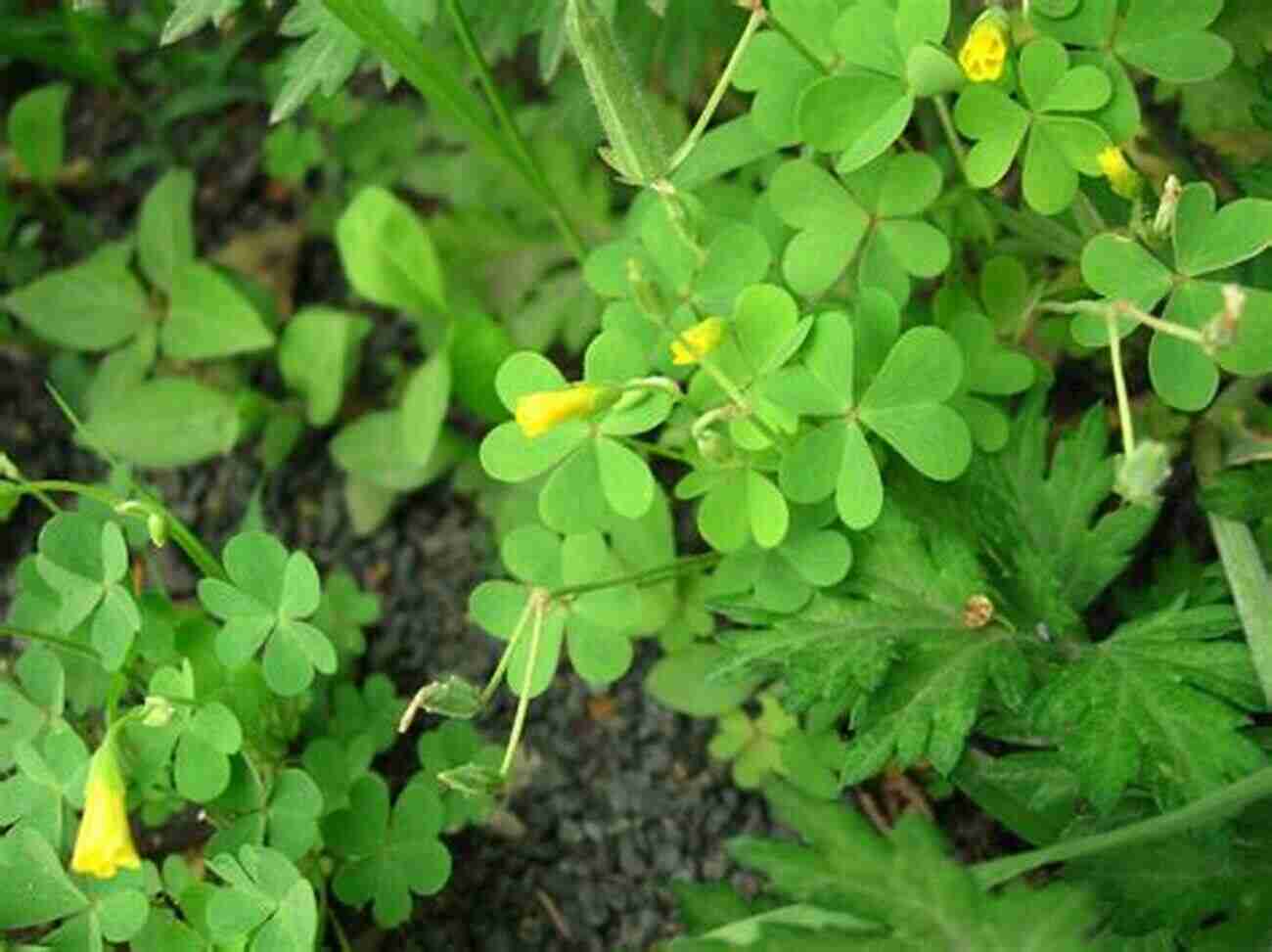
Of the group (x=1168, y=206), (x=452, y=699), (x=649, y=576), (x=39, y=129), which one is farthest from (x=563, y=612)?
(x=39, y=129)

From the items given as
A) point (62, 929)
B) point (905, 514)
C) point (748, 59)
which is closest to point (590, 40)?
point (748, 59)

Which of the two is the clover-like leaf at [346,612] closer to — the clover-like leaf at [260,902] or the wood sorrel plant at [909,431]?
the wood sorrel plant at [909,431]

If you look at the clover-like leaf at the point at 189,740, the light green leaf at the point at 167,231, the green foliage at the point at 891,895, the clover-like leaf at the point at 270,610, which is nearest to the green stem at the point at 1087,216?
the green foliage at the point at 891,895

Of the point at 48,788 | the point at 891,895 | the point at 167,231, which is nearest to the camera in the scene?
the point at 891,895

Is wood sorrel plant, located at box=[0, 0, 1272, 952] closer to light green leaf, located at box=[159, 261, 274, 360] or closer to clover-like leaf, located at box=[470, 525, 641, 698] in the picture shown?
clover-like leaf, located at box=[470, 525, 641, 698]

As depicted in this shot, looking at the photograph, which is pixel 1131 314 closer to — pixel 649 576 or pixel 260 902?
pixel 649 576

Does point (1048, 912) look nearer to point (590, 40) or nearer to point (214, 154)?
point (590, 40)
